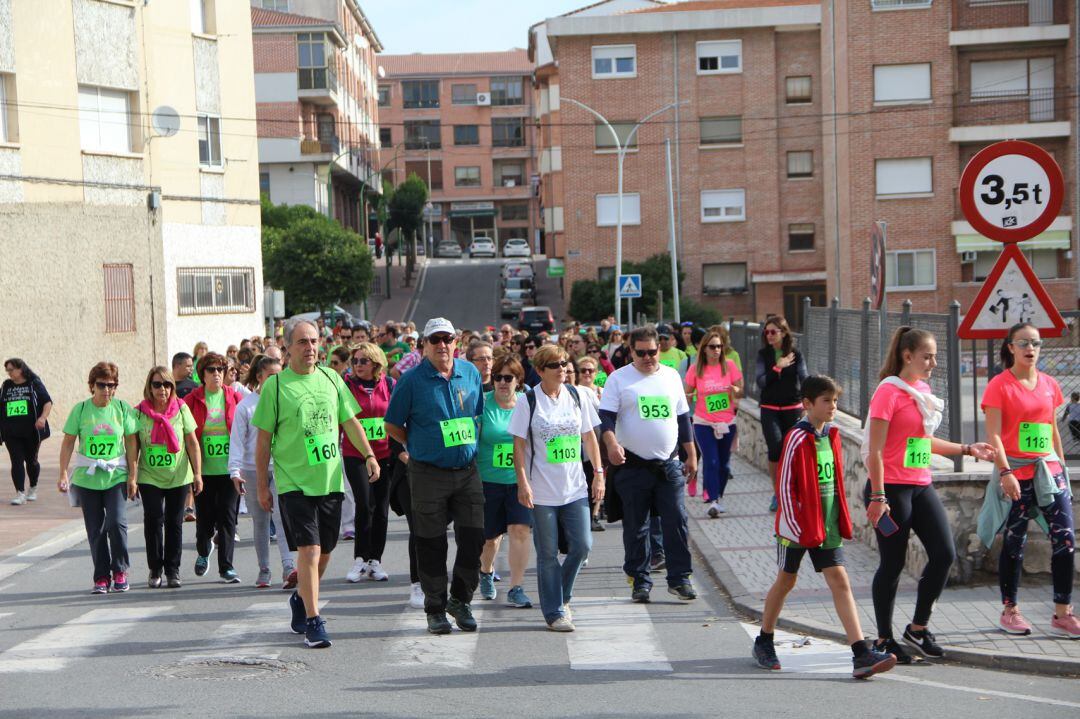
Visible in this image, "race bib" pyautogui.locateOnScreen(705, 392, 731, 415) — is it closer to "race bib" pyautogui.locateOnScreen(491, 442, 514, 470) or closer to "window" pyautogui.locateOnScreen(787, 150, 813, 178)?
"race bib" pyautogui.locateOnScreen(491, 442, 514, 470)

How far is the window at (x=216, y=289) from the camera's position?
3228cm

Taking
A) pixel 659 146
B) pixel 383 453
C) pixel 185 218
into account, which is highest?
pixel 659 146

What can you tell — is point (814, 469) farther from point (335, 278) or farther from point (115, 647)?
point (335, 278)

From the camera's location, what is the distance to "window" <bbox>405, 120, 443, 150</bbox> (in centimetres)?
10775

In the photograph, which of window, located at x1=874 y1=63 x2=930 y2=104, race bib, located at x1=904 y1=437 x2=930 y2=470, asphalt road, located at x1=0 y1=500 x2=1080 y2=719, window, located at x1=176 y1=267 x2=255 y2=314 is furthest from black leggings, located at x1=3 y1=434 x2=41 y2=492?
window, located at x1=874 y1=63 x2=930 y2=104

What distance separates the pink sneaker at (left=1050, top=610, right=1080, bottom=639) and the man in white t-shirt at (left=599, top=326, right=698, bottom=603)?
2.52 m

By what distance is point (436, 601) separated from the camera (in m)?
8.72

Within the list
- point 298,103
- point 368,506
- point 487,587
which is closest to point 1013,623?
point 487,587

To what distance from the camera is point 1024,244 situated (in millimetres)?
48875

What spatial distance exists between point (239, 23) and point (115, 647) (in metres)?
28.1

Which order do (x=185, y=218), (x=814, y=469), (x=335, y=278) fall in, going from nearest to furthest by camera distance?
(x=814, y=469), (x=185, y=218), (x=335, y=278)

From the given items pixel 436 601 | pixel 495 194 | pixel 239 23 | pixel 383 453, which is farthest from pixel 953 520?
pixel 495 194

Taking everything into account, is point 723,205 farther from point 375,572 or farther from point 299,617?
point 299,617

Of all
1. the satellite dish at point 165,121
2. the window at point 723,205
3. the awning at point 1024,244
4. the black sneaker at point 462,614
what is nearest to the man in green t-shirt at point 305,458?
the black sneaker at point 462,614
